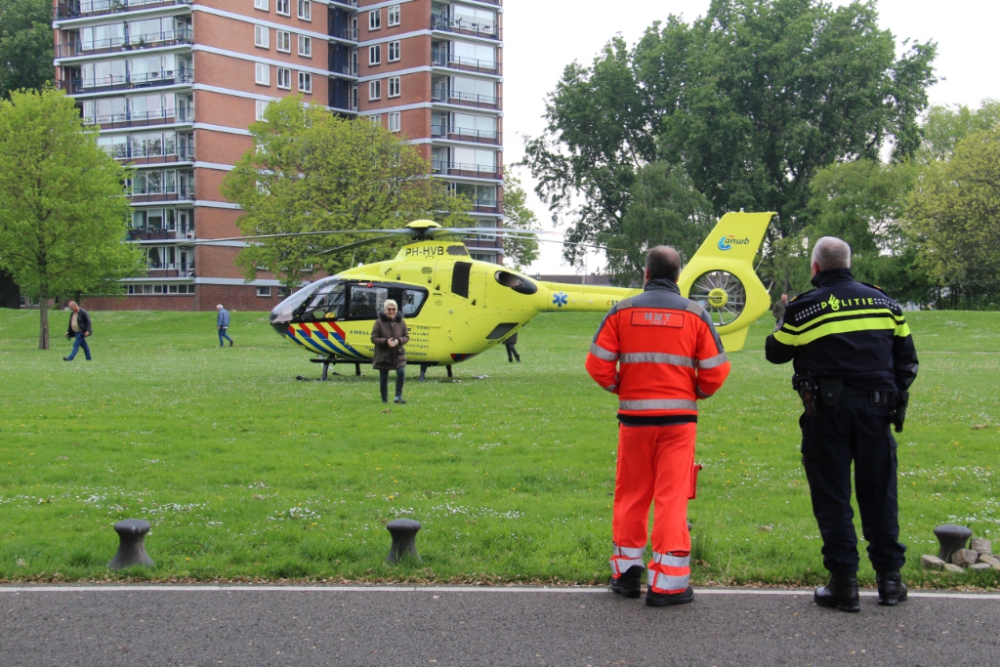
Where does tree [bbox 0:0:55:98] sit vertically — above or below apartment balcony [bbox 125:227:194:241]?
above

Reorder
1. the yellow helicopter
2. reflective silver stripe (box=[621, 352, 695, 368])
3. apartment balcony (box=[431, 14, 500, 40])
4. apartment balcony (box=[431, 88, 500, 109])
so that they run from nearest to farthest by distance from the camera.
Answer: reflective silver stripe (box=[621, 352, 695, 368])
the yellow helicopter
apartment balcony (box=[431, 14, 500, 40])
apartment balcony (box=[431, 88, 500, 109])

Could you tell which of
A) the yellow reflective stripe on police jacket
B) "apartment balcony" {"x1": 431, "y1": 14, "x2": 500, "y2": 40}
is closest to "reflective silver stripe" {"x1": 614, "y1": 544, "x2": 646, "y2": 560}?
the yellow reflective stripe on police jacket

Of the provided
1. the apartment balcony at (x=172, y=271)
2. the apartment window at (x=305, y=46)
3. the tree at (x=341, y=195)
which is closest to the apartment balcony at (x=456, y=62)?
the apartment window at (x=305, y=46)

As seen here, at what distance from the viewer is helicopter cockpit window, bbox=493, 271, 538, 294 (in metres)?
23.2

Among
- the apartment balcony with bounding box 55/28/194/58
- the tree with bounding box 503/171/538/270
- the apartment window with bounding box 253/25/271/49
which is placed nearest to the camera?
the apartment balcony with bounding box 55/28/194/58

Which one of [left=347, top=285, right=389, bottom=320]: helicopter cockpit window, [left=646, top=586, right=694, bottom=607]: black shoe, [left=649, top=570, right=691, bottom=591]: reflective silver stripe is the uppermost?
[left=347, top=285, right=389, bottom=320]: helicopter cockpit window

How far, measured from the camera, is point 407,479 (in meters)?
10.4

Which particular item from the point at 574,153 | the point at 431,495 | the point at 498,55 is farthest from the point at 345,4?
the point at 431,495

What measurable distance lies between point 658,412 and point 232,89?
71.5 metres

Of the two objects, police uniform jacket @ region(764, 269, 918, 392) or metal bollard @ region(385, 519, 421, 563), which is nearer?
police uniform jacket @ region(764, 269, 918, 392)

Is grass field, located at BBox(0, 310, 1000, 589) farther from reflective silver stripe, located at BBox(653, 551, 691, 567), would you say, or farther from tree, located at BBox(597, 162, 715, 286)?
tree, located at BBox(597, 162, 715, 286)

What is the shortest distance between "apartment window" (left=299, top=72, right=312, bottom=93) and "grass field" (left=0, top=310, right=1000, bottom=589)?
59695 millimetres

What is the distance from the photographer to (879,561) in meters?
6.22

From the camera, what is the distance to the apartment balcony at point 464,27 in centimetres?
7922
